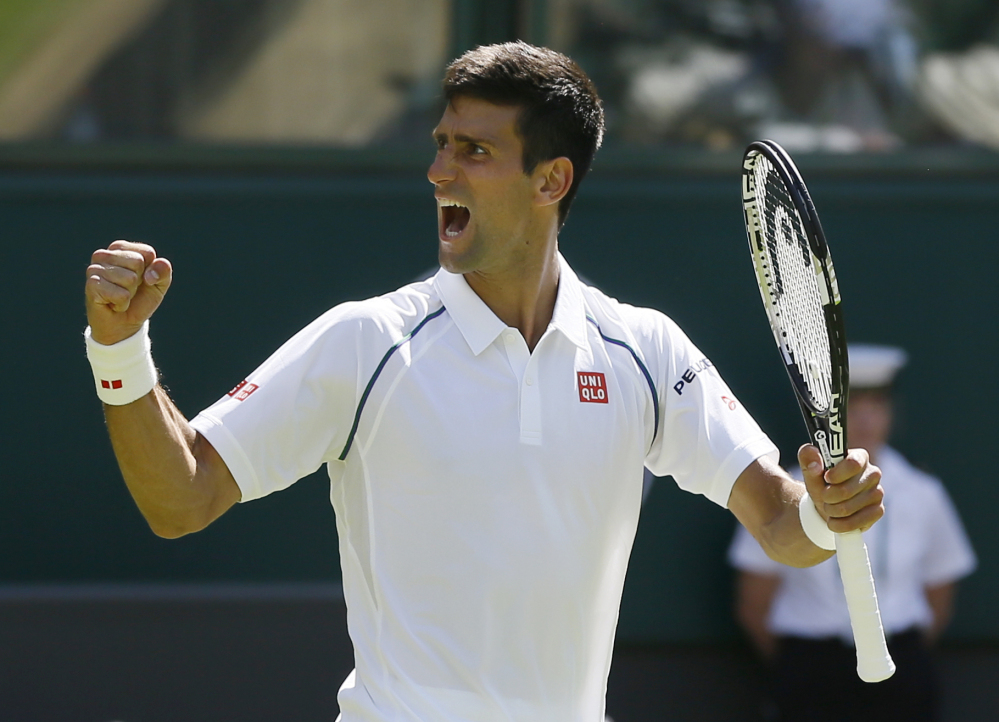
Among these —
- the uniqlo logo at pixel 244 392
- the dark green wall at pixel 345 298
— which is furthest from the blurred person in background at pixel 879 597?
the uniqlo logo at pixel 244 392

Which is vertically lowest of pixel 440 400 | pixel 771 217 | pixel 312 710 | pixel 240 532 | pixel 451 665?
pixel 312 710

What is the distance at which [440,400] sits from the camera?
253 cm

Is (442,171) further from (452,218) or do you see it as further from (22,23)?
(22,23)

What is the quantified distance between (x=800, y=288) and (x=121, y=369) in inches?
48.1

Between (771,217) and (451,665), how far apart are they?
1.08m

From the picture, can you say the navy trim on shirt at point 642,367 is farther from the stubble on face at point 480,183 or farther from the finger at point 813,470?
the finger at point 813,470

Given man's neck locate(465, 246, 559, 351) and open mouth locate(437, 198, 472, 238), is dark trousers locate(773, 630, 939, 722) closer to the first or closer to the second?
man's neck locate(465, 246, 559, 351)

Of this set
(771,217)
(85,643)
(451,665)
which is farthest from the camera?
(85,643)

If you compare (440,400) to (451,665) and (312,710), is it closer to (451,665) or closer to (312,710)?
(451,665)

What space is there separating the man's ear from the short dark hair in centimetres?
1

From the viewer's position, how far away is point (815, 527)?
2479 millimetres

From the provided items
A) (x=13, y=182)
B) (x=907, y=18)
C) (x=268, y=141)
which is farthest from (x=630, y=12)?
(x=13, y=182)

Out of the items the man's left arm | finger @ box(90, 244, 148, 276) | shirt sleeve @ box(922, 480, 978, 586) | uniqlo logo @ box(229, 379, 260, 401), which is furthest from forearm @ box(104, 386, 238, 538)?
shirt sleeve @ box(922, 480, 978, 586)

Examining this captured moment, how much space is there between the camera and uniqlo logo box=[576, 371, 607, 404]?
262 cm
